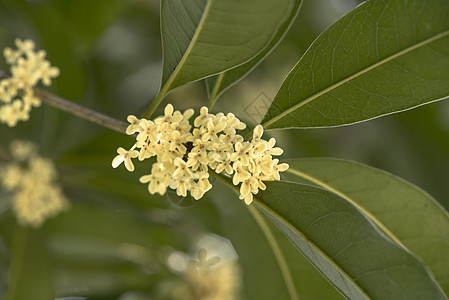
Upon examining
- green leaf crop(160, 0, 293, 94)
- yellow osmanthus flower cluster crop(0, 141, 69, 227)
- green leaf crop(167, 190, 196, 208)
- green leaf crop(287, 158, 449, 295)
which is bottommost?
green leaf crop(287, 158, 449, 295)

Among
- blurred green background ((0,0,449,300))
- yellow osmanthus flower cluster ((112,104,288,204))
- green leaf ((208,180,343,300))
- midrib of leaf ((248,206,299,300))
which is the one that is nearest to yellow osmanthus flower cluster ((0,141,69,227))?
blurred green background ((0,0,449,300))

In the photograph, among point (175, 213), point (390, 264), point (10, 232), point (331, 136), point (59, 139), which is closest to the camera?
point (390, 264)

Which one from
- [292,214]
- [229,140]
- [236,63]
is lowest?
[292,214]

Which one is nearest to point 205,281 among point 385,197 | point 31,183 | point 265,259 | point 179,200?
point 31,183

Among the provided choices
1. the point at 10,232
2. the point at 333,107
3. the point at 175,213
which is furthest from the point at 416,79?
the point at 10,232

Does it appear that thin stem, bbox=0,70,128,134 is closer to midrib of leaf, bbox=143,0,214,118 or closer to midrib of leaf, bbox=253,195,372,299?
midrib of leaf, bbox=143,0,214,118

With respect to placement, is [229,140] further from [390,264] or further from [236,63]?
[390,264]
